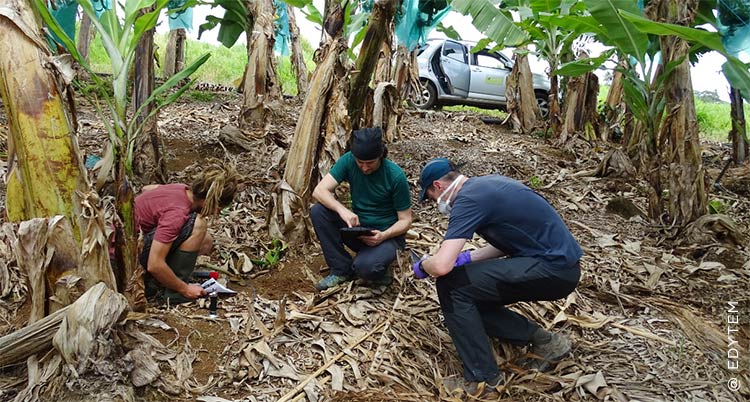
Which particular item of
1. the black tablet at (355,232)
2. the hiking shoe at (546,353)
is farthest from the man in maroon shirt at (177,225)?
the hiking shoe at (546,353)

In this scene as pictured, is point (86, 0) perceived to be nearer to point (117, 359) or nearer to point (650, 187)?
point (117, 359)

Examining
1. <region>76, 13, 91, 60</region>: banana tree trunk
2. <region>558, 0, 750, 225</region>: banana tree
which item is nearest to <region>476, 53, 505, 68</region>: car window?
<region>76, 13, 91, 60</region>: banana tree trunk

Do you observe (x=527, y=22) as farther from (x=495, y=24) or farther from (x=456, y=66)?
(x=456, y=66)

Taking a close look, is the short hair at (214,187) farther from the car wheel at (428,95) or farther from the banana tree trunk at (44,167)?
the car wheel at (428,95)

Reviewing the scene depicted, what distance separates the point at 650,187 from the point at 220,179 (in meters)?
3.60

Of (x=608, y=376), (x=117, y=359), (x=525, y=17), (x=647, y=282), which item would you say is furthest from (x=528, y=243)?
(x=525, y=17)

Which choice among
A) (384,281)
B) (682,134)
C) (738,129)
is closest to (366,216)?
(384,281)

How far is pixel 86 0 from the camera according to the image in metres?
2.78

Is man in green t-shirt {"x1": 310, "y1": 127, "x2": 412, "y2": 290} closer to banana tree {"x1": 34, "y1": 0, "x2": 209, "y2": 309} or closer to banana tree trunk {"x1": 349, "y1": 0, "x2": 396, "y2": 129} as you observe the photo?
banana tree trunk {"x1": 349, "y1": 0, "x2": 396, "y2": 129}

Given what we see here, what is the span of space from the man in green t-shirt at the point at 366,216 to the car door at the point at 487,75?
9022 millimetres

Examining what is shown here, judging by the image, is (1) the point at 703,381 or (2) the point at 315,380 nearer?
(2) the point at 315,380

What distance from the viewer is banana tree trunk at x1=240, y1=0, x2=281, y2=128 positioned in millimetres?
6363

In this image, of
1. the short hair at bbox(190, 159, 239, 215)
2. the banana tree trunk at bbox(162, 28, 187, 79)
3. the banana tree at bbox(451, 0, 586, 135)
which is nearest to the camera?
the short hair at bbox(190, 159, 239, 215)

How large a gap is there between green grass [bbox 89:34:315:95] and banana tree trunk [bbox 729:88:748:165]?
8.04 metres
